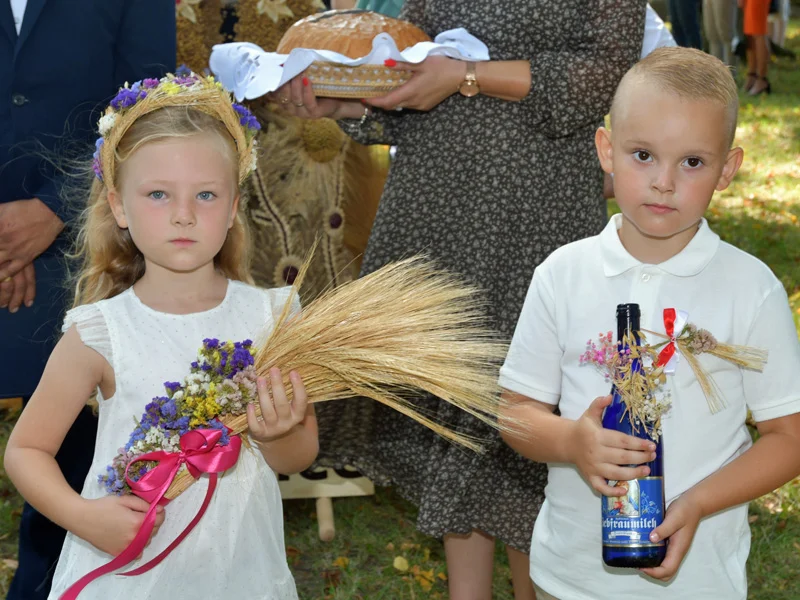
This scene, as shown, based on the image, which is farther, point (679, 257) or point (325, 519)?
point (325, 519)

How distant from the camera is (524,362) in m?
2.21

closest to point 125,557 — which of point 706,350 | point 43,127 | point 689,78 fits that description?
point 706,350

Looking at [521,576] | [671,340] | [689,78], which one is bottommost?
[521,576]

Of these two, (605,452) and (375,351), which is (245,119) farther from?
(605,452)

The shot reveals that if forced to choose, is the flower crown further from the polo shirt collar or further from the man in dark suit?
the polo shirt collar

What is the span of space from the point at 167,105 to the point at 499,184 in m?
1.10

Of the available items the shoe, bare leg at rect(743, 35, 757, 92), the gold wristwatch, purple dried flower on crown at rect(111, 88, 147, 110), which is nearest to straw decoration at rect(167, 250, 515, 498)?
purple dried flower on crown at rect(111, 88, 147, 110)

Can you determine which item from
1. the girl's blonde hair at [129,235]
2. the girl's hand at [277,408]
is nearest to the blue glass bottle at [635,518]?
the girl's hand at [277,408]

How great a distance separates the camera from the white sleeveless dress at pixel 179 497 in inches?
83.7

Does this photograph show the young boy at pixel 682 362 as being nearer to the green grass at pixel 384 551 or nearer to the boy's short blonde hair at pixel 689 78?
the boy's short blonde hair at pixel 689 78

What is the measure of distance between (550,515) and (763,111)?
9.74 m

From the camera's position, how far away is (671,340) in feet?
6.39

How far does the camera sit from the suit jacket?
2672 millimetres

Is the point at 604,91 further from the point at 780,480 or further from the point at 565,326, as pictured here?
the point at 780,480
